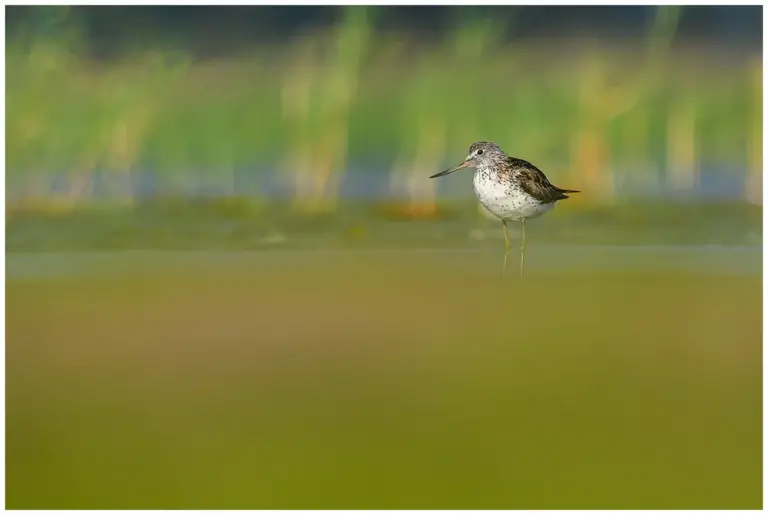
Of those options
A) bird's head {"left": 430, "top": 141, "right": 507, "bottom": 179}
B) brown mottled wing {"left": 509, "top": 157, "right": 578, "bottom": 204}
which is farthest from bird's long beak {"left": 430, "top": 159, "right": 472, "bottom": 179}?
brown mottled wing {"left": 509, "top": 157, "right": 578, "bottom": 204}

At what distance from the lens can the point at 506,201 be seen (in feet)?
16.8

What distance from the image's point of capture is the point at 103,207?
19.1ft

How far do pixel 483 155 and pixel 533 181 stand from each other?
→ 29 cm

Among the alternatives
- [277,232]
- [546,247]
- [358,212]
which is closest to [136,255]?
[277,232]

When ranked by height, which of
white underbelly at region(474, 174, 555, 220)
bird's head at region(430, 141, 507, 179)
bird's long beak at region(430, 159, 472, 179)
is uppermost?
bird's head at region(430, 141, 507, 179)

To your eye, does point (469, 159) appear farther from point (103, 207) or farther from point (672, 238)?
point (103, 207)

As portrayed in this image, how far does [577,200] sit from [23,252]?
10.2 feet

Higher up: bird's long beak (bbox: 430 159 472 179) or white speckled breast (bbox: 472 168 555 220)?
bird's long beak (bbox: 430 159 472 179)

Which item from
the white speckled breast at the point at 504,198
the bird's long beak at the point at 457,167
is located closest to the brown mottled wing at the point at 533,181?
the white speckled breast at the point at 504,198

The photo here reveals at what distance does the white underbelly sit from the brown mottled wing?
3cm

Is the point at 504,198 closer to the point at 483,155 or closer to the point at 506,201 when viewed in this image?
the point at 506,201

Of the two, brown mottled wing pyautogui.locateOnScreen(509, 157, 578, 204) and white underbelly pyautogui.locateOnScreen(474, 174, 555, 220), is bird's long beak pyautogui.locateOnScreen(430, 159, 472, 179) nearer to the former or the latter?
white underbelly pyautogui.locateOnScreen(474, 174, 555, 220)

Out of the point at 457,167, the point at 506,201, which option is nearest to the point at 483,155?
the point at 457,167

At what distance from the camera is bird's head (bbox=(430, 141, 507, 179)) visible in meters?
5.18
